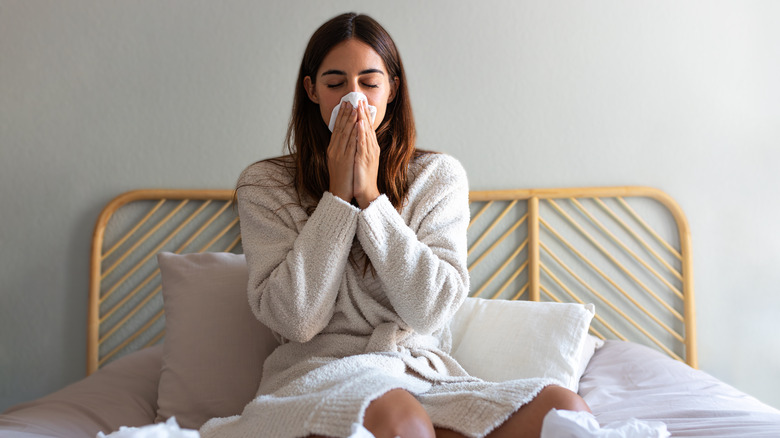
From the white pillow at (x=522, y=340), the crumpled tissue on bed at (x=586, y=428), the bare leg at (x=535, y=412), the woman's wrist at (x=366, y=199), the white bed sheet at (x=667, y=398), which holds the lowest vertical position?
the white bed sheet at (x=667, y=398)

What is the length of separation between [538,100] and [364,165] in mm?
1054

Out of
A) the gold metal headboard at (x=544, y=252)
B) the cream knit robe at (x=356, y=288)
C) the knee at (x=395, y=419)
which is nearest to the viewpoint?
the knee at (x=395, y=419)

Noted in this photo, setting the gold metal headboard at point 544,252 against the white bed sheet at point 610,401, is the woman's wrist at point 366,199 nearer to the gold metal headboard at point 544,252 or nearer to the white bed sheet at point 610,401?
the white bed sheet at point 610,401

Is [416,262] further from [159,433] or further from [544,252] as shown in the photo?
[544,252]

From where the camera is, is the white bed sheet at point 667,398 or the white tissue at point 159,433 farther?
the white bed sheet at point 667,398

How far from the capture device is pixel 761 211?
2.23 m

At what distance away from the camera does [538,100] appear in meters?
2.22

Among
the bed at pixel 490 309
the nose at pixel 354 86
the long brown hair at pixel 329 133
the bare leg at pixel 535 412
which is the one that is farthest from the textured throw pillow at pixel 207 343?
the bare leg at pixel 535 412

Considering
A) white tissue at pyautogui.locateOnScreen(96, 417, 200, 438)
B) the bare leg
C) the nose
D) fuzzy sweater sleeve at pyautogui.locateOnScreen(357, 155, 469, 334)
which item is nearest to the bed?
fuzzy sweater sleeve at pyautogui.locateOnScreen(357, 155, 469, 334)

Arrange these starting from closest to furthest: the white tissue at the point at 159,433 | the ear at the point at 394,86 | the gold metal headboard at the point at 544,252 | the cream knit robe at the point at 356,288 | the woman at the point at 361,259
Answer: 1. the white tissue at the point at 159,433
2. the woman at the point at 361,259
3. the cream knit robe at the point at 356,288
4. the ear at the point at 394,86
5. the gold metal headboard at the point at 544,252

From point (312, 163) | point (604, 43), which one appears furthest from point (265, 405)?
point (604, 43)

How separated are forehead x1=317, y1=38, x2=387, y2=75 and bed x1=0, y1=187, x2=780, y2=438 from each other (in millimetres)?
608

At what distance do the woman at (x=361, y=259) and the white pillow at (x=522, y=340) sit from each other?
0.19 metres

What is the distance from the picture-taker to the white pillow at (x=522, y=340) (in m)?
1.57
